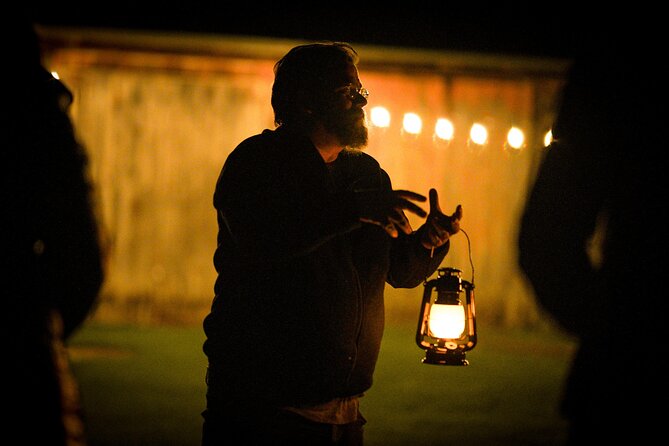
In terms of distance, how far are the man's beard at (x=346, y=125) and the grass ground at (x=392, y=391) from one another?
2.09 metres

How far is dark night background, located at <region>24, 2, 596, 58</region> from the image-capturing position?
25.2 ft

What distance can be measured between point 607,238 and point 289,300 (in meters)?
1.10

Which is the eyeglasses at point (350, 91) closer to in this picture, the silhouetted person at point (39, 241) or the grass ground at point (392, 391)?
the silhouetted person at point (39, 241)

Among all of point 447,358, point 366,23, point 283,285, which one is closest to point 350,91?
point 283,285

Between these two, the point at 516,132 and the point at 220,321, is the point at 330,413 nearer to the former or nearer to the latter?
the point at 220,321

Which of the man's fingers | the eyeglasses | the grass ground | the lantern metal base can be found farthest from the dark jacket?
the grass ground

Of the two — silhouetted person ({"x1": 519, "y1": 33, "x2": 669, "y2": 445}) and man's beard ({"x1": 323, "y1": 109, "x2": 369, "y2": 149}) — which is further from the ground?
man's beard ({"x1": 323, "y1": 109, "x2": 369, "y2": 149})

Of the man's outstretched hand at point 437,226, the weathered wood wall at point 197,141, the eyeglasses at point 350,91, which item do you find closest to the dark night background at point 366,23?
the weathered wood wall at point 197,141

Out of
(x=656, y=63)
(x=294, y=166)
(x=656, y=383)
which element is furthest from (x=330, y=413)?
(x=656, y=63)

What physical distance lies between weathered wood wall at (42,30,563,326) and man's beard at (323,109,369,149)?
6272mm

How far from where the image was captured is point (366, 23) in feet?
25.4

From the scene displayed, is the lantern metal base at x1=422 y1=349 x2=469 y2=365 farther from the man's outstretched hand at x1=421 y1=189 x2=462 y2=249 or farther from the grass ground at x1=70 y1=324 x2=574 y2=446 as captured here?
the grass ground at x1=70 y1=324 x2=574 y2=446

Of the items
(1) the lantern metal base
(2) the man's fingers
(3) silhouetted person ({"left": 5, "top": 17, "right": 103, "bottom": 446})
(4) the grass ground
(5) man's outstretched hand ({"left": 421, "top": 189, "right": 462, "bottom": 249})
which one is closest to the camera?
(3) silhouetted person ({"left": 5, "top": 17, "right": 103, "bottom": 446})

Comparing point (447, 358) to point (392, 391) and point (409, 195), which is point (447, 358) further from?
point (392, 391)
